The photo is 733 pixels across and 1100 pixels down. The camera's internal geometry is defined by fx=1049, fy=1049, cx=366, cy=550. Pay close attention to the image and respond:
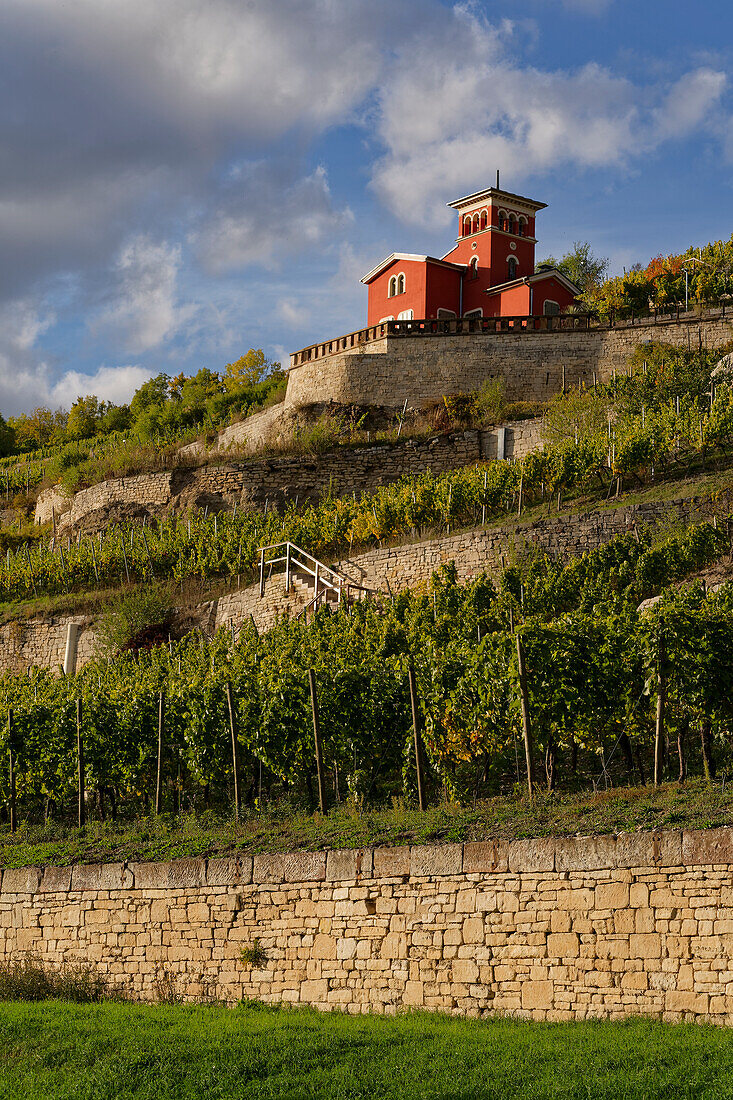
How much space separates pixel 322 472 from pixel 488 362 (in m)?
6.79

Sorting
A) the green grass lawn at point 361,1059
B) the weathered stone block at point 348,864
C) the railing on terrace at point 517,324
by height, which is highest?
the railing on terrace at point 517,324

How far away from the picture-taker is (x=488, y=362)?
3177 cm

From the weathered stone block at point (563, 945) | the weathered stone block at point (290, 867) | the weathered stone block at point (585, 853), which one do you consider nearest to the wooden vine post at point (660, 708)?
the weathered stone block at point (585, 853)

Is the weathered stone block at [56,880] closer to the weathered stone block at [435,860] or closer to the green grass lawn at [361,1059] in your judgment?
the green grass lawn at [361,1059]

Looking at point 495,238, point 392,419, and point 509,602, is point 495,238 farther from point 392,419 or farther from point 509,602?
point 509,602

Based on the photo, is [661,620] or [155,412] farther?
[155,412]

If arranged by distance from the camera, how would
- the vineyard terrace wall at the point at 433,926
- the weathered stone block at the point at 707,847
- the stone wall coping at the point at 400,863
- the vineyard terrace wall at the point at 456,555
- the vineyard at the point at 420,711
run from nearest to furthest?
the weathered stone block at the point at 707,847
the vineyard terrace wall at the point at 433,926
the stone wall coping at the point at 400,863
the vineyard at the point at 420,711
the vineyard terrace wall at the point at 456,555

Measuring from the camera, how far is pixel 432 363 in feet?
105

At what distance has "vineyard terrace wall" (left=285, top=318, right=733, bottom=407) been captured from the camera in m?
31.3

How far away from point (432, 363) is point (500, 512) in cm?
1025

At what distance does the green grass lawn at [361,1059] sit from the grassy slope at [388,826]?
1505mm

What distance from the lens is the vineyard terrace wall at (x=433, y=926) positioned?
759 centimetres

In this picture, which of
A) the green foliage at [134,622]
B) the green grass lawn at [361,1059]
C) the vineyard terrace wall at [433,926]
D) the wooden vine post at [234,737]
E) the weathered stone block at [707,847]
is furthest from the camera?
the green foliage at [134,622]

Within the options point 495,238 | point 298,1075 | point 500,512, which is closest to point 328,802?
point 298,1075
